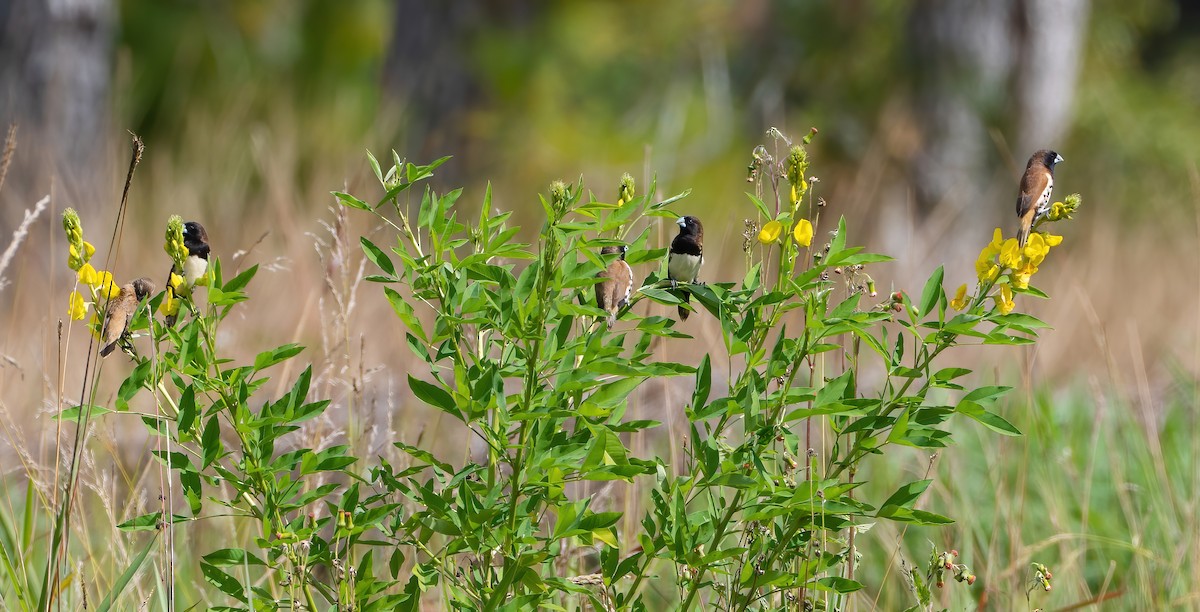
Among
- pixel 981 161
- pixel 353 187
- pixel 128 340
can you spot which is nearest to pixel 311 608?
pixel 128 340

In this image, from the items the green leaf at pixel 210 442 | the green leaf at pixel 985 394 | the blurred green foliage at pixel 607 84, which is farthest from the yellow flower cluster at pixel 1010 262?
the blurred green foliage at pixel 607 84

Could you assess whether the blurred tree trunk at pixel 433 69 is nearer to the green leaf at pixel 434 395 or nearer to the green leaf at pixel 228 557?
the green leaf at pixel 228 557

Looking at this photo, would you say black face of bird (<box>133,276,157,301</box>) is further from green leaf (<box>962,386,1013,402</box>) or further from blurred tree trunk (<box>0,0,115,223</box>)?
blurred tree trunk (<box>0,0,115,223</box>)

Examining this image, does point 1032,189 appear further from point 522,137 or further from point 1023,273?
point 522,137

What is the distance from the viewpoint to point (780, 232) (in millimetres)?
1292

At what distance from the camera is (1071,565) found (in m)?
2.21

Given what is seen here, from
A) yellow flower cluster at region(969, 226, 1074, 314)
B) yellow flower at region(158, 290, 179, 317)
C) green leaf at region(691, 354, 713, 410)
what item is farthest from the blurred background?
yellow flower cluster at region(969, 226, 1074, 314)

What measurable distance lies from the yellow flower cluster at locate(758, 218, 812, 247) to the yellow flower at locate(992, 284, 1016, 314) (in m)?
0.22

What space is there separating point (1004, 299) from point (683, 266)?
38 cm

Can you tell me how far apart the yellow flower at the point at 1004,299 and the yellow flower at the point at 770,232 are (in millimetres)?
254

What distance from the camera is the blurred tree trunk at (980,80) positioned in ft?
20.3

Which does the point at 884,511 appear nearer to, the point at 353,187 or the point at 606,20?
the point at 353,187

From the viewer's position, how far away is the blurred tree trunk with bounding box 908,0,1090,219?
6.18 meters

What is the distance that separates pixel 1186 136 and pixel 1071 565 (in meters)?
10.9
